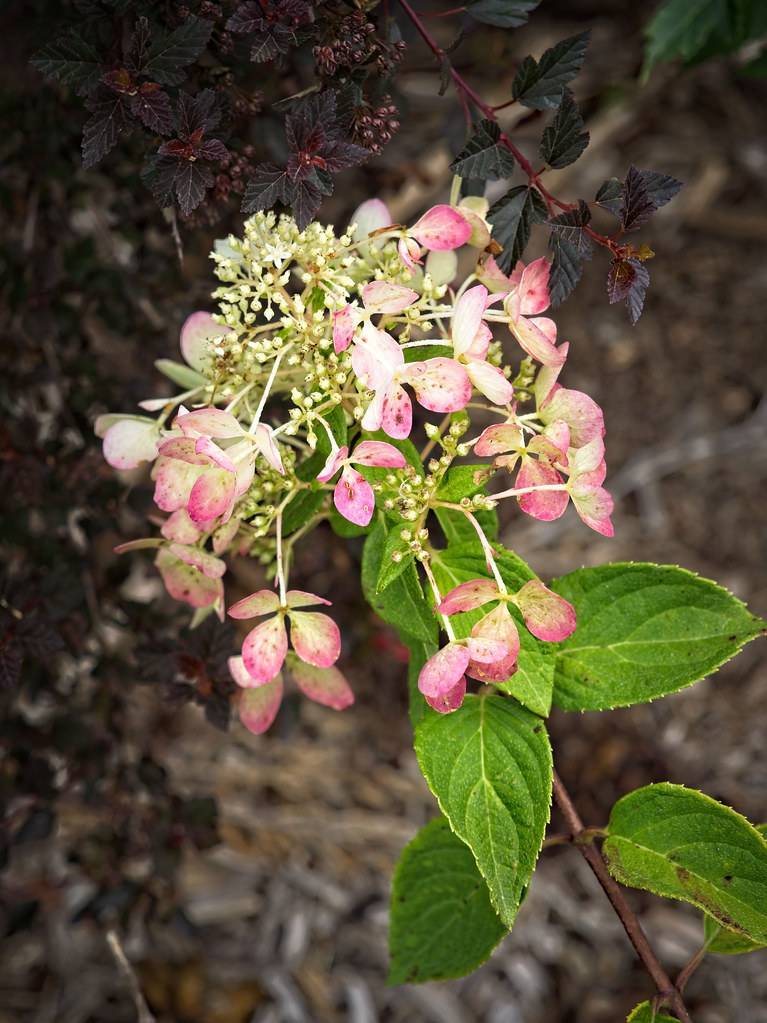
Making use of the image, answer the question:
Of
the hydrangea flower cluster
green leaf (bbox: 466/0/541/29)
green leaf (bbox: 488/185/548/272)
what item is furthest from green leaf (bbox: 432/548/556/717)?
green leaf (bbox: 466/0/541/29)

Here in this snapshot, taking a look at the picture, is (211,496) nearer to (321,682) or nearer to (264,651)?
(264,651)

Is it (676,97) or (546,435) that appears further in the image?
(676,97)

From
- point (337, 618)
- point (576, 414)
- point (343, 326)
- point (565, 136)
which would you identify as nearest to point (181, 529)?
point (343, 326)

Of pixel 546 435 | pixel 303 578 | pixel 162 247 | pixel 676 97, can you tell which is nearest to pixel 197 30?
pixel 546 435

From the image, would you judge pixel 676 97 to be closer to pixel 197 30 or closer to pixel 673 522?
pixel 673 522

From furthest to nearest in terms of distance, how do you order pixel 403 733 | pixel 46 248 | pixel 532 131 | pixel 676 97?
pixel 676 97 → pixel 532 131 → pixel 403 733 → pixel 46 248

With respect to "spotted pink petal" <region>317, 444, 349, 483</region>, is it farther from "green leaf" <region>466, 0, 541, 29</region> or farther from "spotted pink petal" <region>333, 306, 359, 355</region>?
"green leaf" <region>466, 0, 541, 29</region>

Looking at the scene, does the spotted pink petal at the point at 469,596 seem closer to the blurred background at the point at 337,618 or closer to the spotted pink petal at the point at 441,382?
the spotted pink petal at the point at 441,382
